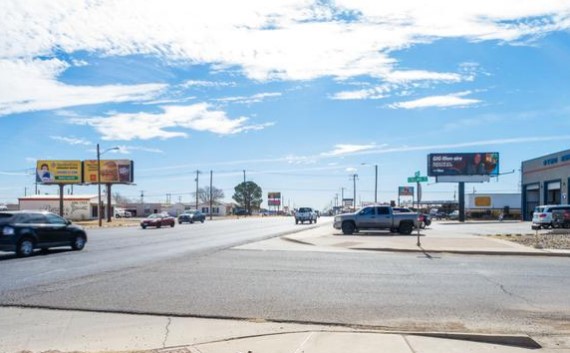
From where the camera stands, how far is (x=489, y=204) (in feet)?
331

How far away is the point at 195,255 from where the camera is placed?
21.3 meters

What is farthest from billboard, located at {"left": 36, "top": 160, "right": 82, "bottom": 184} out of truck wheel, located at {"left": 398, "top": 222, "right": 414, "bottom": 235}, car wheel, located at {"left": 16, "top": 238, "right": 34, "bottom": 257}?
car wheel, located at {"left": 16, "top": 238, "right": 34, "bottom": 257}

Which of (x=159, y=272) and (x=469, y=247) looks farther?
(x=469, y=247)

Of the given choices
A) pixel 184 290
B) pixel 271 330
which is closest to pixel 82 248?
pixel 184 290

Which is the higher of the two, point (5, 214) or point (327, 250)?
point (5, 214)

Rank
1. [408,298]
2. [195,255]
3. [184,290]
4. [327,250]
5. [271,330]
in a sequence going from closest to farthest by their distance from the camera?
[271,330] < [408,298] < [184,290] < [195,255] < [327,250]

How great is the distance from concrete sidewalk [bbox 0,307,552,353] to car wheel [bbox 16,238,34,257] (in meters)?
12.6

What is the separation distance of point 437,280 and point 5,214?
50.1ft

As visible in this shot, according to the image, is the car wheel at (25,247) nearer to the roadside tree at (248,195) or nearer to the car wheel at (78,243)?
the car wheel at (78,243)

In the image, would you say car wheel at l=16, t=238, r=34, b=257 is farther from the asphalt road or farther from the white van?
the white van

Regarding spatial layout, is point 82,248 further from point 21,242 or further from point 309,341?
point 309,341

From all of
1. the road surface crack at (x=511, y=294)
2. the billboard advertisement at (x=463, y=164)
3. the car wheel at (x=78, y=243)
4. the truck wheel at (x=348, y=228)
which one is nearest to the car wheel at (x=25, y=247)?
the car wheel at (x=78, y=243)

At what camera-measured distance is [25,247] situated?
21500 millimetres

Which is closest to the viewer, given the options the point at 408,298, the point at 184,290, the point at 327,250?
the point at 408,298
